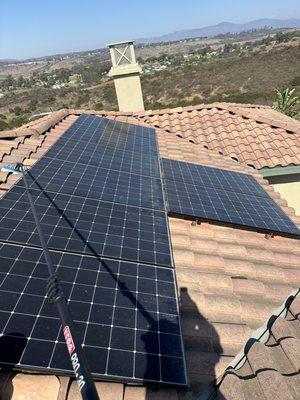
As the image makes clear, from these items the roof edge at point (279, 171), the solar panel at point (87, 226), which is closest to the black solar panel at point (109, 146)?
the solar panel at point (87, 226)

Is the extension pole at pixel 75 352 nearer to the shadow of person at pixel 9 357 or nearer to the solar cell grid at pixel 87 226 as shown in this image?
the shadow of person at pixel 9 357

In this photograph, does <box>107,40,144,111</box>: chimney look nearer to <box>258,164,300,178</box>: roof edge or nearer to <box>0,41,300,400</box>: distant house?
<box>0,41,300,400</box>: distant house

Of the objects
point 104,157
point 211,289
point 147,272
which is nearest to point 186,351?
point 147,272

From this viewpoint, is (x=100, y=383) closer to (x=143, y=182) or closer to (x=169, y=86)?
(x=143, y=182)

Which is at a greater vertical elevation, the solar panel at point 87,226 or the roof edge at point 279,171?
the solar panel at point 87,226

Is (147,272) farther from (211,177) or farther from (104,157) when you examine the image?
(211,177)

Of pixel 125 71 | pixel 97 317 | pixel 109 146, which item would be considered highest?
pixel 125 71
